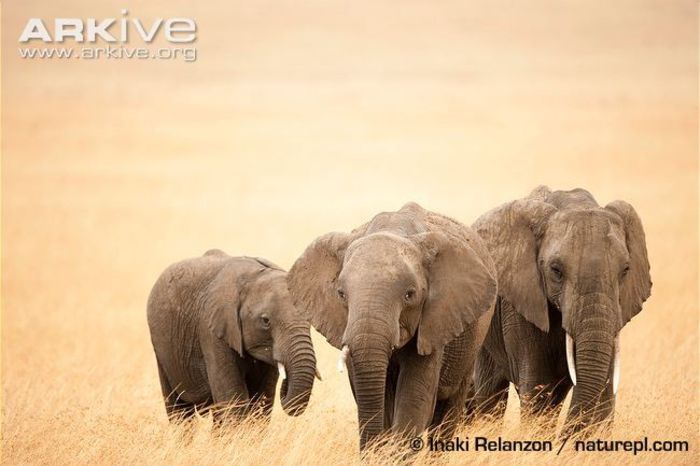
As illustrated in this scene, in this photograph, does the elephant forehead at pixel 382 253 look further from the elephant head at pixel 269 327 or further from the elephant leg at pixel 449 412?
the elephant head at pixel 269 327

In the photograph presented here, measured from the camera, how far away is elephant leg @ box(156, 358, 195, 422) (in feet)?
49.7

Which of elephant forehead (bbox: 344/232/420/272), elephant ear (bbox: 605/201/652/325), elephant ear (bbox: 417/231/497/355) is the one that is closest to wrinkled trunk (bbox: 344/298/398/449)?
elephant forehead (bbox: 344/232/420/272)

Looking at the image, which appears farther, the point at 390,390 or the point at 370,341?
the point at 390,390

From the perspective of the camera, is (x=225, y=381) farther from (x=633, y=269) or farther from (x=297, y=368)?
(x=633, y=269)

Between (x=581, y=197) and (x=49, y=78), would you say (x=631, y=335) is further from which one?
(x=49, y=78)

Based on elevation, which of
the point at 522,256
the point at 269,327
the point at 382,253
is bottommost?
the point at 269,327

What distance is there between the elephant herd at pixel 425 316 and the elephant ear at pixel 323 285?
0.01 metres

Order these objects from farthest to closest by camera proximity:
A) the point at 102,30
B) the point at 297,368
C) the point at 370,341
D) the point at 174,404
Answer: the point at 102,30, the point at 174,404, the point at 297,368, the point at 370,341

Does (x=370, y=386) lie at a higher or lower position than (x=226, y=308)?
lower

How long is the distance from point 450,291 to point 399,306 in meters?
0.79

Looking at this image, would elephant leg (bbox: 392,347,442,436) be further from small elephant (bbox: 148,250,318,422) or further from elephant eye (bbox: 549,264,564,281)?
small elephant (bbox: 148,250,318,422)

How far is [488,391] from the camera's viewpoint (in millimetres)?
15102

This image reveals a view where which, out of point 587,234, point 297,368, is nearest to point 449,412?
point 297,368

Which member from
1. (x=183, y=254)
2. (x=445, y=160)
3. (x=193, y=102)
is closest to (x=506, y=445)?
(x=183, y=254)
